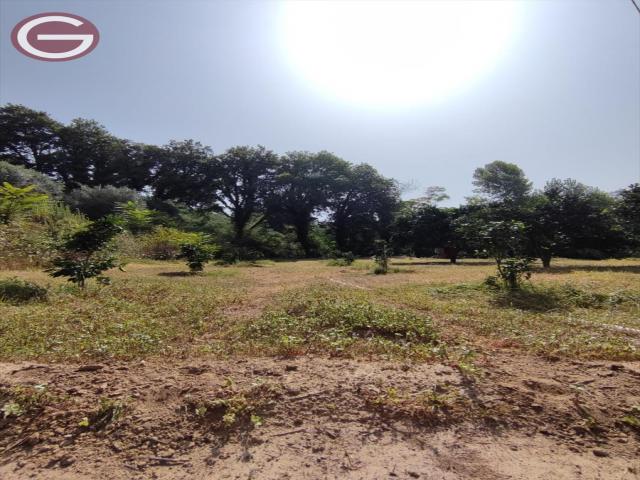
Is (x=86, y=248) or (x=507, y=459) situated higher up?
(x=86, y=248)

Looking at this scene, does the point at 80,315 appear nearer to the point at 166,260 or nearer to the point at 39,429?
the point at 39,429

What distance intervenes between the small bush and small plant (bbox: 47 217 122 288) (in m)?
0.78

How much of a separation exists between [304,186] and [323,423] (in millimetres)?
26364

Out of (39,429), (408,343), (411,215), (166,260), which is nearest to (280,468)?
(39,429)

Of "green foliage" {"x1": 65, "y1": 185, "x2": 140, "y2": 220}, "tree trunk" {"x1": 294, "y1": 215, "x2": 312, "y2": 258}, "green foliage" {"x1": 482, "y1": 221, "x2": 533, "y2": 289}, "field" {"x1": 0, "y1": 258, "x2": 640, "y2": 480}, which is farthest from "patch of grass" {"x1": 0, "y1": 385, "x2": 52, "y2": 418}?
"tree trunk" {"x1": 294, "y1": 215, "x2": 312, "y2": 258}

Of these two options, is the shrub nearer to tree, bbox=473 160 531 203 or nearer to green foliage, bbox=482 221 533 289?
green foliage, bbox=482 221 533 289

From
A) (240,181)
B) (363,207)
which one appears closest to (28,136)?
(240,181)

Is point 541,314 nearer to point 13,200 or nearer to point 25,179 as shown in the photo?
point 13,200

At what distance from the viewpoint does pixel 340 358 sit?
9.95 ft

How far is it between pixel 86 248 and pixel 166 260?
34.9 ft

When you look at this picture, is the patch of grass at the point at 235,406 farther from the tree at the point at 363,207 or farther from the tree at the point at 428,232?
the tree at the point at 363,207

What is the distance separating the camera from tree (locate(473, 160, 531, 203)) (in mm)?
30000

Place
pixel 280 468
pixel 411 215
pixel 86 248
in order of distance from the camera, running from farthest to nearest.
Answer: pixel 411 215 → pixel 86 248 → pixel 280 468

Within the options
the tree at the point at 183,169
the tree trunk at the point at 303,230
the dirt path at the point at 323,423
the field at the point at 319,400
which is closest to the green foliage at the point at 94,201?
the tree at the point at 183,169
